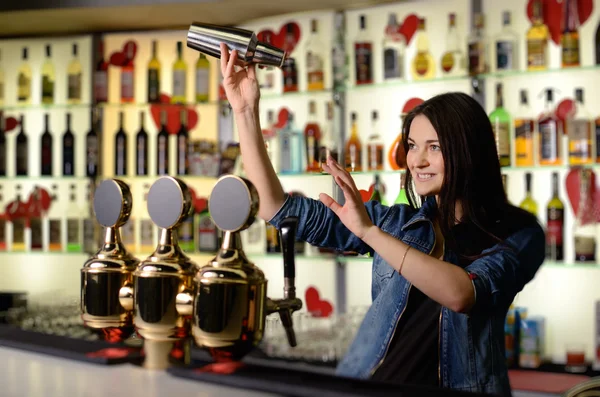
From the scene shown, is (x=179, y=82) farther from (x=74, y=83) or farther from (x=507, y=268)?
(x=507, y=268)

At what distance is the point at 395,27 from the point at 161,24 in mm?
1084

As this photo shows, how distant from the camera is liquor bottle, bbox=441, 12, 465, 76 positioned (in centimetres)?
280

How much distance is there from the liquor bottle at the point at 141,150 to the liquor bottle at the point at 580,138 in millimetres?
1848

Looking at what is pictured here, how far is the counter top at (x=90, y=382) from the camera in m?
0.72

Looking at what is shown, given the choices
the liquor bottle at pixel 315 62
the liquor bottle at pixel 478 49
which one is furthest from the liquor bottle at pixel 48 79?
the liquor bottle at pixel 478 49

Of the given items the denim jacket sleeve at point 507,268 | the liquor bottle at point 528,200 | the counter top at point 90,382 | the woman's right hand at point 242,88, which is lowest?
the counter top at point 90,382

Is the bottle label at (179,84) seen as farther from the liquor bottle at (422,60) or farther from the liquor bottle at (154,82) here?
the liquor bottle at (422,60)

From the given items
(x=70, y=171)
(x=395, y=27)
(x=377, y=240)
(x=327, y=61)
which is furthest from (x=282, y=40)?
(x=377, y=240)

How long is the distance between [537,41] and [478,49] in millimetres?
209

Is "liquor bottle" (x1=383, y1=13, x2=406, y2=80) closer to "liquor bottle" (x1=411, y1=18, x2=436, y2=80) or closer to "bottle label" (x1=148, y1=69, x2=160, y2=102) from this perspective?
"liquor bottle" (x1=411, y1=18, x2=436, y2=80)

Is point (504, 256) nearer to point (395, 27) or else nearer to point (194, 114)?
point (395, 27)

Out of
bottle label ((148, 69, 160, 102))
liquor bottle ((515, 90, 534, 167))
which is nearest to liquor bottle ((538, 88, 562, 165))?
liquor bottle ((515, 90, 534, 167))

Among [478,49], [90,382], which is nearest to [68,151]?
[478,49]

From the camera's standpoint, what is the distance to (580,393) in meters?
0.91
